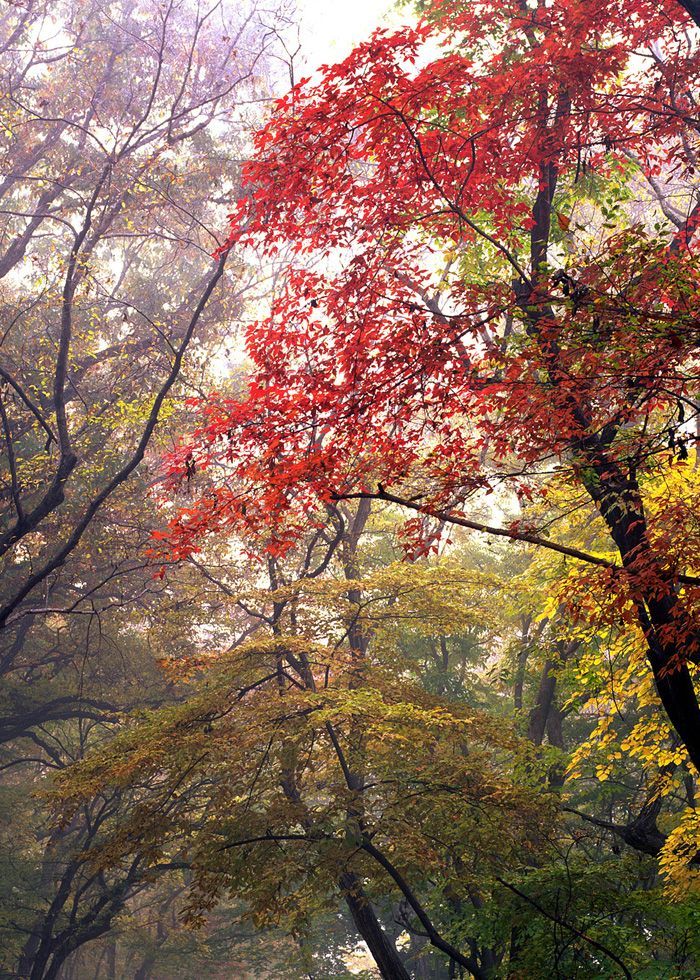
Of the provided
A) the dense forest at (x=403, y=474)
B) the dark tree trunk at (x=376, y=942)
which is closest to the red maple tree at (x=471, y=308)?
the dense forest at (x=403, y=474)

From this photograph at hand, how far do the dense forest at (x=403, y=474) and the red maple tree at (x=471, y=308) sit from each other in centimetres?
3

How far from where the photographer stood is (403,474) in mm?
4988

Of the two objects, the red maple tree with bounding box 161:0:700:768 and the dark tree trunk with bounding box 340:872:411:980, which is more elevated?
the red maple tree with bounding box 161:0:700:768

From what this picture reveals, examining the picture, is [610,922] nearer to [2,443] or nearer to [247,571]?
[247,571]

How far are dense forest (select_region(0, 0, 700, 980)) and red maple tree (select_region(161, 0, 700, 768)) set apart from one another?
0.03 m

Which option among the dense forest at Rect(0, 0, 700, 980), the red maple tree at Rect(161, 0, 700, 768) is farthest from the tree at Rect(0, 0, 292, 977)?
the red maple tree at Rect(161, 0, 700, 768)

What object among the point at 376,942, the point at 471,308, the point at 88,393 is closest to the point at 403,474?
the point at 471,308

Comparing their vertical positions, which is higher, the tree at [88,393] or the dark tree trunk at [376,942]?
the tree at [88,393]

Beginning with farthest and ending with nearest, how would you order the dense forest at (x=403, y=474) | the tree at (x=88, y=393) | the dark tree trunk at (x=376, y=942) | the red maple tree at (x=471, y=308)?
1. the tree at (x=88, y=393)
2. the dark tree trunk at (x=376, y=942)
3. the dense forest at (x=403, y=474)
4. the red maple tree at (x=471, y=308)

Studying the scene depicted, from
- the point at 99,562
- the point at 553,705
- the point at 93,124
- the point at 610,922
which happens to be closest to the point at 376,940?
the point at 610,922

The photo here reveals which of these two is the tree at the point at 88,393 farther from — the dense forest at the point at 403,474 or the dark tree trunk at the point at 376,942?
the dark tree trunk at the point at 376,942

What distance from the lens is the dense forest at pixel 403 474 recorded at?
4656 millimetres

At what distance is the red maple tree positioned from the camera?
14.0 ft

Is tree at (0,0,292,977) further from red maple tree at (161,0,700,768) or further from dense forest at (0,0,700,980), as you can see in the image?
red maple tree at (161,0,700,768)
